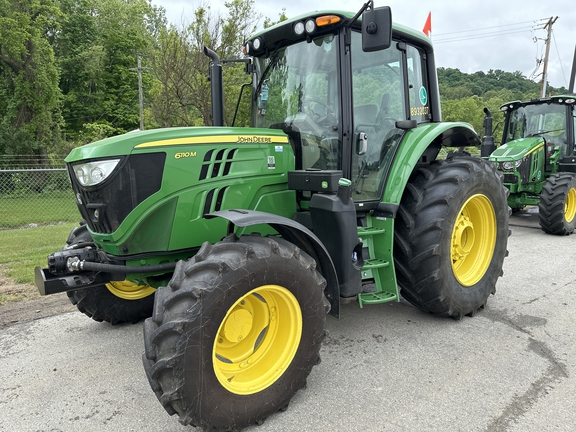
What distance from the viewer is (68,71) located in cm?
2669

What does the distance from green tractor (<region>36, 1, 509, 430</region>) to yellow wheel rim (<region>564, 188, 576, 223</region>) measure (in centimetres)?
502

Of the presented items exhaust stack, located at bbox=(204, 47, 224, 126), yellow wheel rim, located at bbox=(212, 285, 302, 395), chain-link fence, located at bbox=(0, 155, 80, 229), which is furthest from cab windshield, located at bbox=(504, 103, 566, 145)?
chain-link fence, located at bbox=(0, 155, 80, 229)

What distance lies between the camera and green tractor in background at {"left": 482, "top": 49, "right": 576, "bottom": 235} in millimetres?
7939

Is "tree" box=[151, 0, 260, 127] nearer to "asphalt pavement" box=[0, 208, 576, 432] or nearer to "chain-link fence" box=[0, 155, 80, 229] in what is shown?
"chain-link fence" box=[0, 155, 80, 229]

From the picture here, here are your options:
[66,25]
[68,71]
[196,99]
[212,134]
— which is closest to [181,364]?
[212,134]

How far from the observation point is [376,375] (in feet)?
9.65

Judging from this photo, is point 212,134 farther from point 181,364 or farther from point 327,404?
point 327,404

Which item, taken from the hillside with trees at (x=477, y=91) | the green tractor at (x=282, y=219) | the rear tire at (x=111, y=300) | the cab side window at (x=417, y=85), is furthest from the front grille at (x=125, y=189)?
the hillside with trees at (x=477, y=91)

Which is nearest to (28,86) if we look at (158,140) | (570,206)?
(158,140)

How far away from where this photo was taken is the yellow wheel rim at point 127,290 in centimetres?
373

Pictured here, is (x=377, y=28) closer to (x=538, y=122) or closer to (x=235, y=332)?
(x=235, y=332)

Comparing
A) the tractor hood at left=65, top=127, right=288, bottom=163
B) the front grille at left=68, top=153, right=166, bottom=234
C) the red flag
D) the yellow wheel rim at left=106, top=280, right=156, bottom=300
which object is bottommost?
the yellow wheel rim at left=106, top=280, right=156, bottom=300

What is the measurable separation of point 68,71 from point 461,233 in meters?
28.6

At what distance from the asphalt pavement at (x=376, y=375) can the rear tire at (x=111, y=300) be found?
0.13 metres
